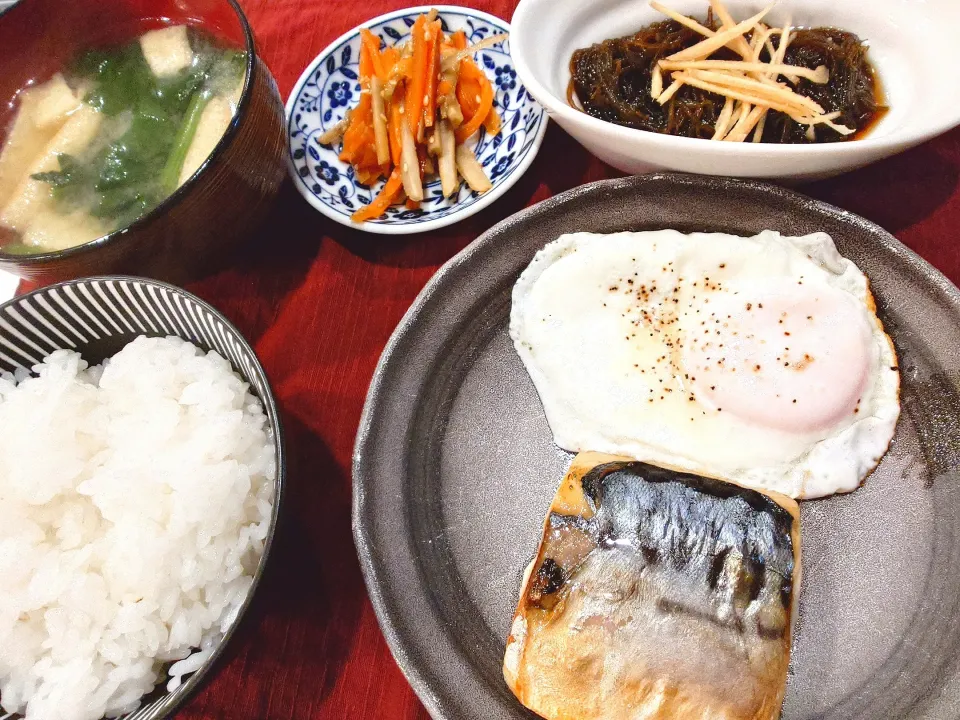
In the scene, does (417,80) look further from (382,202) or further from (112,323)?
(112,323)

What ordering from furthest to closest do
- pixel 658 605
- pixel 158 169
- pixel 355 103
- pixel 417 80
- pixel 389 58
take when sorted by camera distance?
1. pixel 355 103
2. pixel 389 58
3. pixel 417 80
4. pixel 158 169
5. pixel 658 605

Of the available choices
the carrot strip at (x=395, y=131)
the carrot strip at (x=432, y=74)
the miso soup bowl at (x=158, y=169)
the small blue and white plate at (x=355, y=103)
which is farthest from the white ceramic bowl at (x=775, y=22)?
the miso soup bowl at (x=158, y=169)

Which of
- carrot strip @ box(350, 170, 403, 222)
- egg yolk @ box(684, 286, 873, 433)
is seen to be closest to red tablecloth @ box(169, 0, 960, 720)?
carrot strip @ box(350, 170, 403, 222)

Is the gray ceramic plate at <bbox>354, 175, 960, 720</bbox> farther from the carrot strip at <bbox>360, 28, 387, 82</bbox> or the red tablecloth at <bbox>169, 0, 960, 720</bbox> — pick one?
the carrot strip at <bbox>360, 28, 387, 82</bbox>

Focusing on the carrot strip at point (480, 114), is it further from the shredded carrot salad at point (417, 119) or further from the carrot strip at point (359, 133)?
the carrot strip at point (359, 133)

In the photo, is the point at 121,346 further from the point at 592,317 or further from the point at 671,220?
the point at 671,220

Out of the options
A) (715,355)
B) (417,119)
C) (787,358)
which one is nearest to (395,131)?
(417,119)
